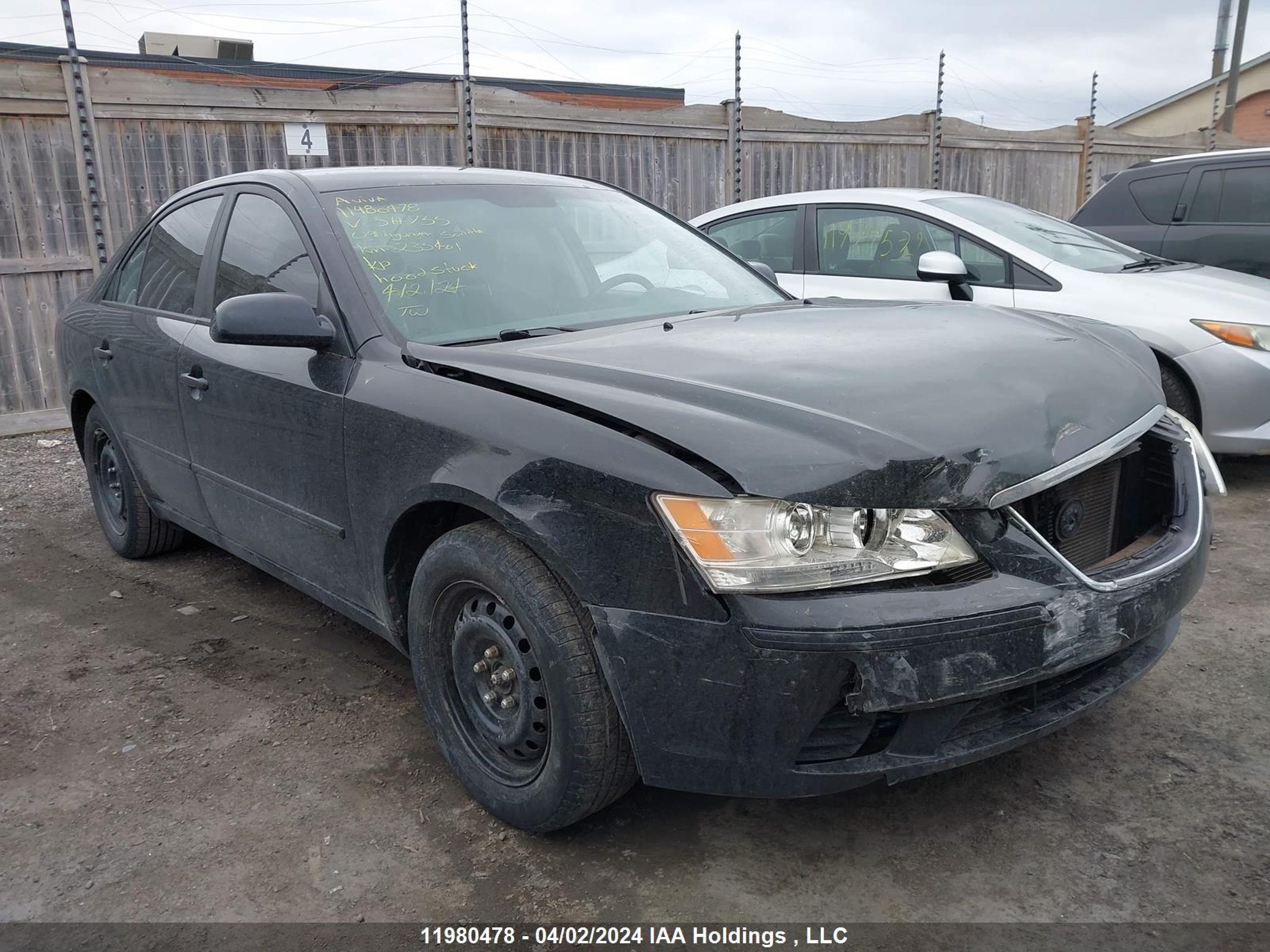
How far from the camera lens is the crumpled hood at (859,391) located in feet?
6.71

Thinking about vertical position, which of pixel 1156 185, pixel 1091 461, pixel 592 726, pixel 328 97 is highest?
pixel 328 97

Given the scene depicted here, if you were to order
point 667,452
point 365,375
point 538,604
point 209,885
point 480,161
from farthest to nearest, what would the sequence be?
point 480,161
point 365,375
point 209,885
point 538,604
point 667,452

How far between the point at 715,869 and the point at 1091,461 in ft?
4.07

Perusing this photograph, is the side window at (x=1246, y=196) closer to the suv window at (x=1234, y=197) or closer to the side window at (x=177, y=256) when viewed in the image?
the suv window at (x=1234, y=197)

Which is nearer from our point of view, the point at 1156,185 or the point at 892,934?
the point at 892,934

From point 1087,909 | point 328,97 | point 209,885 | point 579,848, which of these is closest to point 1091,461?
point 1087,909

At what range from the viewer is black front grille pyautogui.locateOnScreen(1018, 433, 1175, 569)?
2.28 metres

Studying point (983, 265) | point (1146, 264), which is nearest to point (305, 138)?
point (983, 265)

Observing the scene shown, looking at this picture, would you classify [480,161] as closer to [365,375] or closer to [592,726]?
[365,375]

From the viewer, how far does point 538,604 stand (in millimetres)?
2250

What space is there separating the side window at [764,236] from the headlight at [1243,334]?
7.92ft

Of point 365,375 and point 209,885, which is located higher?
point 365,375

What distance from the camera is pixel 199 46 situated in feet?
63.1

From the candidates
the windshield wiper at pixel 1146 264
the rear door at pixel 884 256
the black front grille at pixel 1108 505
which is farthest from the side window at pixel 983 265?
the black front grille at pixel 1108 505
